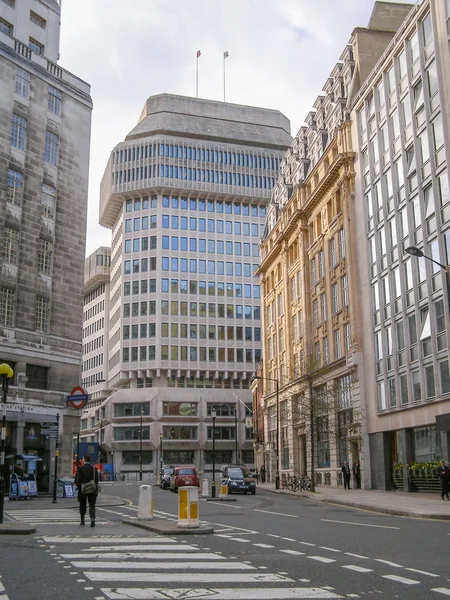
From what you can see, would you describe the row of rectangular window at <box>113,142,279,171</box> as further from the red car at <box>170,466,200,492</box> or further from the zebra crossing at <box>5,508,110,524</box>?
the zebra crossing at <box>5,508,110,524</box>

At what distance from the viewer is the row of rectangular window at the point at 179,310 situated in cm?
9950

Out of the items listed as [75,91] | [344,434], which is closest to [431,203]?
[344,434]

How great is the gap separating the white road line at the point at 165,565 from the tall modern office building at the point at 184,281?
81.9m

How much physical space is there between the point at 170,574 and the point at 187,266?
9356 cm

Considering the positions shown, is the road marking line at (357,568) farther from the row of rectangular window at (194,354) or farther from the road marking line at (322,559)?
the row of rectangular window at (194,354)

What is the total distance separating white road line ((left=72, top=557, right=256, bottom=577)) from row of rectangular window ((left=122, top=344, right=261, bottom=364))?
86518 millimetres

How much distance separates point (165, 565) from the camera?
10258 millimetres

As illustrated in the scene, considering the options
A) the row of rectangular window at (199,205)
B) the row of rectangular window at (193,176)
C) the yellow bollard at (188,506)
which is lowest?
the yellow bollard at (188,506)

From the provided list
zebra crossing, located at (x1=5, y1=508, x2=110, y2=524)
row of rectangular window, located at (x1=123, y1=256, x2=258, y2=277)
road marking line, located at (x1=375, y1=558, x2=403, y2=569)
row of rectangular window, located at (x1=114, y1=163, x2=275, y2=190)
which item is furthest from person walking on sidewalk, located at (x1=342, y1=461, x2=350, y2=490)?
row of rectangular window, located at (x1=114, y1=163, x2=275, y2=190)

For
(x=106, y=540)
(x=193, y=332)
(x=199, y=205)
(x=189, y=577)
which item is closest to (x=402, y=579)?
(x=189, y=577)

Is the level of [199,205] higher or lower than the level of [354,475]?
higher

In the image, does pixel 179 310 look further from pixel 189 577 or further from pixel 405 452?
A: pixel 189 577

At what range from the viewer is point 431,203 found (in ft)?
122

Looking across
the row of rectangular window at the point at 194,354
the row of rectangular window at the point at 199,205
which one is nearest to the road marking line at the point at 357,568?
the row of rectangular window at the point at 194,354
